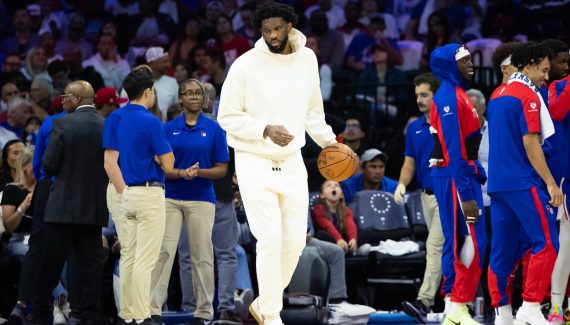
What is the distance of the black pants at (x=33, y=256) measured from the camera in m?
11.3

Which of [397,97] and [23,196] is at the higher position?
[397,97]

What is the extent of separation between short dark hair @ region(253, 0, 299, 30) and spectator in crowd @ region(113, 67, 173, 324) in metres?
1.89

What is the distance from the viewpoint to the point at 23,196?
12219mm

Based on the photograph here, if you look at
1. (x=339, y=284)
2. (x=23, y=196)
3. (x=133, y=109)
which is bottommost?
(x=339, y=284)

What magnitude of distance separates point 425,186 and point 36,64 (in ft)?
22.7

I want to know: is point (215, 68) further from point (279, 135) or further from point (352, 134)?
point (279, 135)

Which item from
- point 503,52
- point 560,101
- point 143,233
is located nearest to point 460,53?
point 503,52

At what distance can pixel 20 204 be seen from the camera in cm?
1214

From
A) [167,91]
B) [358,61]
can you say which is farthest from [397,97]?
[167,91]

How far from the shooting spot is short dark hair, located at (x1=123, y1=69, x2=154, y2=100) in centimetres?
1036

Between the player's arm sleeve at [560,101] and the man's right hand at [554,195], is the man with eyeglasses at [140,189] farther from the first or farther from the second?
the player's arm sleeve at [560,101]

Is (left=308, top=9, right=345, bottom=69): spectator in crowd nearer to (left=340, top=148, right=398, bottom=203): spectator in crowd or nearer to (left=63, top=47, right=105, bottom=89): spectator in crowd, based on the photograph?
(left=63, top=47, right=105, bottom=89): spectator in crowd

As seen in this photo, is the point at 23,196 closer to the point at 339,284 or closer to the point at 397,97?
the point at 339,284

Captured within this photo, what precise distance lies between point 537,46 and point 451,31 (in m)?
7.32
